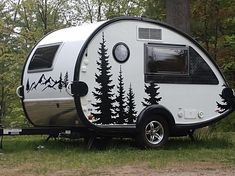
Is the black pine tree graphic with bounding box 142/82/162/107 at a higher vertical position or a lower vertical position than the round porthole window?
lower

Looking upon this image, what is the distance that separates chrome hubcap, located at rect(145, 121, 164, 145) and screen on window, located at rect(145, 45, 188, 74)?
1.17m

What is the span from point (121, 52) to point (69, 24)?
17307 millimetres

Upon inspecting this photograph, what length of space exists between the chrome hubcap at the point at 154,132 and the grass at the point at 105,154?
12.0 inches

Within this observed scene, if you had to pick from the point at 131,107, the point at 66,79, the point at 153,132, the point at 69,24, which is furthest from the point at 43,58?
the point at 69,24

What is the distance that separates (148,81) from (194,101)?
1371 mm

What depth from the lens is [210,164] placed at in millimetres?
9773

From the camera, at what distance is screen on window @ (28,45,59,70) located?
472 inches

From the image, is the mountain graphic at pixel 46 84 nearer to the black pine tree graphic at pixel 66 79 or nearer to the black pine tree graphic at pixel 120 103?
the black pine tree graphic at pixel 66 79

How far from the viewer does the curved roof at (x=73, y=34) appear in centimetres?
1163

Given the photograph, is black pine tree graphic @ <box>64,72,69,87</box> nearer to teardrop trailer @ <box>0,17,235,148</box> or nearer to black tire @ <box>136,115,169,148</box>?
teardrop trailer @ <box>0,17,235,148</box>

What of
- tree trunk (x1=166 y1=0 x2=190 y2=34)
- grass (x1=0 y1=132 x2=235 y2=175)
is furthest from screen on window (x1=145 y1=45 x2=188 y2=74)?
tree trunk (x1=166 y1=0 x2=190 y2=34)

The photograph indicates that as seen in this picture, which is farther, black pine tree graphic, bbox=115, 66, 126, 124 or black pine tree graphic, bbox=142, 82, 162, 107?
black pine tree graphic, bbox=142, 82, 162, 107

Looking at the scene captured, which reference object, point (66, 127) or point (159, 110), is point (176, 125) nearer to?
point (159, 110)

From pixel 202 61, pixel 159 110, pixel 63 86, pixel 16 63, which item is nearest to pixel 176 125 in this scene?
pixel 159 110
